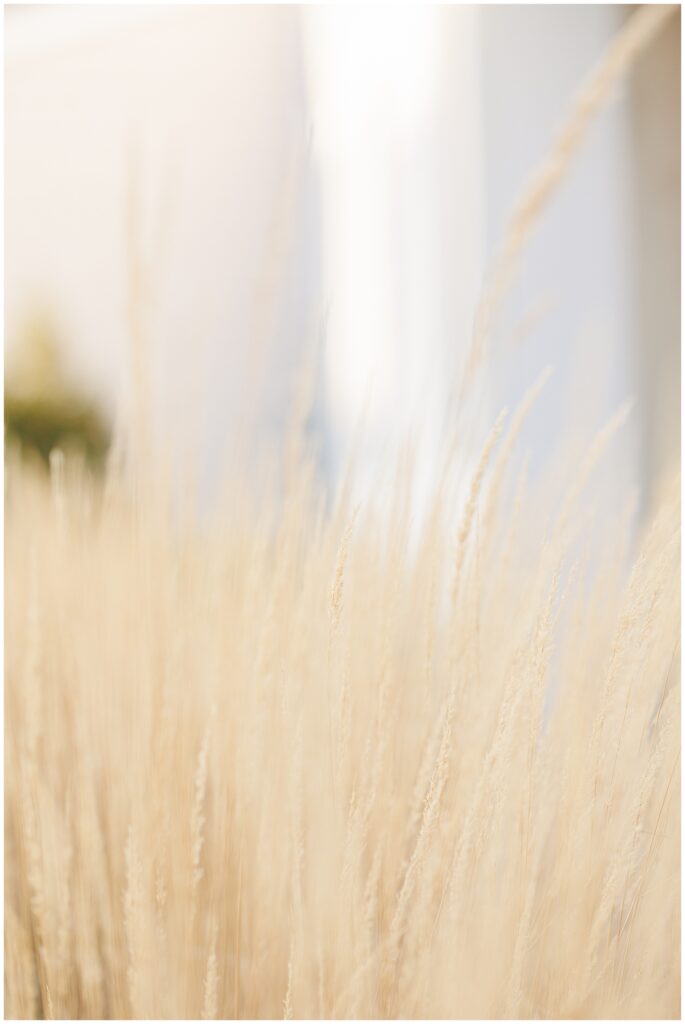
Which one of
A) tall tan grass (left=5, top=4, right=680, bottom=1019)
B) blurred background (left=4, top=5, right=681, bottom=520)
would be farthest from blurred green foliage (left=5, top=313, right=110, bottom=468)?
tall tan grass (left=5, top=4, right=680, bottom=1019)

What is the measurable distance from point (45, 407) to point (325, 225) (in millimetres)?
371

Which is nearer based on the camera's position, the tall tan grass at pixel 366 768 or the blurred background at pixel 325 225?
the tall tan grass at pixel 366 768

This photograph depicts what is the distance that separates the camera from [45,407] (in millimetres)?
886

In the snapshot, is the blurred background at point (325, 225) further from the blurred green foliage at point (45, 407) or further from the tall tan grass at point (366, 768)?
the tall tan grass at point (366, 768)

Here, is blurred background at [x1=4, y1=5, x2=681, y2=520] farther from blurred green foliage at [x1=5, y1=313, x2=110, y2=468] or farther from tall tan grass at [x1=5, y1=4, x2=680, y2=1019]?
tall tan grass at [x1=5, y1=4, x2=680, y2=1019]

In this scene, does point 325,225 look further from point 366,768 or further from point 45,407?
point 366,768

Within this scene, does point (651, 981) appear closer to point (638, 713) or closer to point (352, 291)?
point (638, 713)

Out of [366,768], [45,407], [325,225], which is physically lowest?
[366,768]

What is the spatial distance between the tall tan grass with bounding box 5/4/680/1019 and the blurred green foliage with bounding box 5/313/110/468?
0.21 m

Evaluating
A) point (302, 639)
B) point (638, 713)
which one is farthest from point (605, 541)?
point (302, 639)

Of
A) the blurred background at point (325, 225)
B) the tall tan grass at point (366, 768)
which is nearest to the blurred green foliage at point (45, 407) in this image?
the blurred background at point (325, 225)

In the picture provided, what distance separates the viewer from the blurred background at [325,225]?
0.73 meters

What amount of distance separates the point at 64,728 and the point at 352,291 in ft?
1.68

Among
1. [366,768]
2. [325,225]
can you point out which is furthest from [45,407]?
[366,768]
